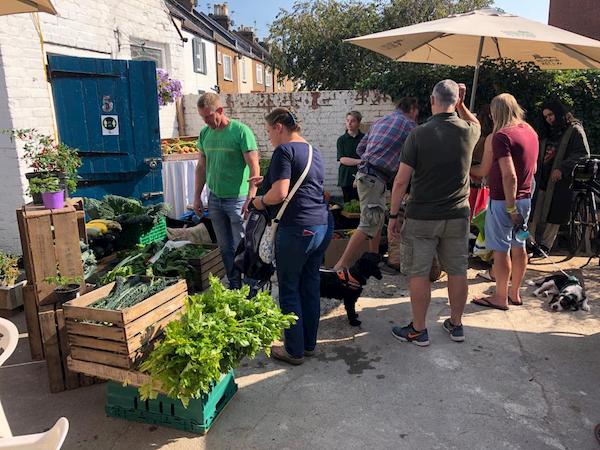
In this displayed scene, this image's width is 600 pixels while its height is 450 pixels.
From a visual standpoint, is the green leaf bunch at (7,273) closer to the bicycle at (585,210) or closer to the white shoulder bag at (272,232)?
the white shoulder bag at (272,232)

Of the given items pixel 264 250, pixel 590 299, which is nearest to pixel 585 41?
pixel 590 299

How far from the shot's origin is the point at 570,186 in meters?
5.70

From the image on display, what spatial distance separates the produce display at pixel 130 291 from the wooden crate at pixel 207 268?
1490 millimetres

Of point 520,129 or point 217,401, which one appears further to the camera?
point 520,129

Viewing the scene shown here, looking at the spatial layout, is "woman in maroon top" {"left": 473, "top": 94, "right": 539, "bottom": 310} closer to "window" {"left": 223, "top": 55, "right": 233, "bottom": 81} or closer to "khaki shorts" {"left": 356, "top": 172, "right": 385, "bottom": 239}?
"khaki shorts" {"left": 356, "top": 172, "right": 385, "bottom": 239}

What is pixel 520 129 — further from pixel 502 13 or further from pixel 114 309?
pixel 114 309

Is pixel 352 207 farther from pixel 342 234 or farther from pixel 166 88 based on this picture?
pixel 166 88

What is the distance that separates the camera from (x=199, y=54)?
16.9 metres

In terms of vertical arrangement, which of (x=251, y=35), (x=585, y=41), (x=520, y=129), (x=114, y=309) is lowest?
(x=114, y=309)

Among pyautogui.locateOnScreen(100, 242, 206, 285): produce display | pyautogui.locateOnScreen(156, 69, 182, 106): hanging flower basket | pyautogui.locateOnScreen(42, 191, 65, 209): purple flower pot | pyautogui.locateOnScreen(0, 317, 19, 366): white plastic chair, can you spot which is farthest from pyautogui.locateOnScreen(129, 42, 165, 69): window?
pyautogui.locateOnScreen(0, 317, 19, 366): white plastic chair

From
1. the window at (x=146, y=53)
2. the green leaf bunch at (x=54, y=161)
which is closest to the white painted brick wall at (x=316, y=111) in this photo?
the window at (x=146, y=53)

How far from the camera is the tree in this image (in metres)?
15.0

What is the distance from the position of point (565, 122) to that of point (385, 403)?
451cm

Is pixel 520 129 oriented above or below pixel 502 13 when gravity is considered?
below
